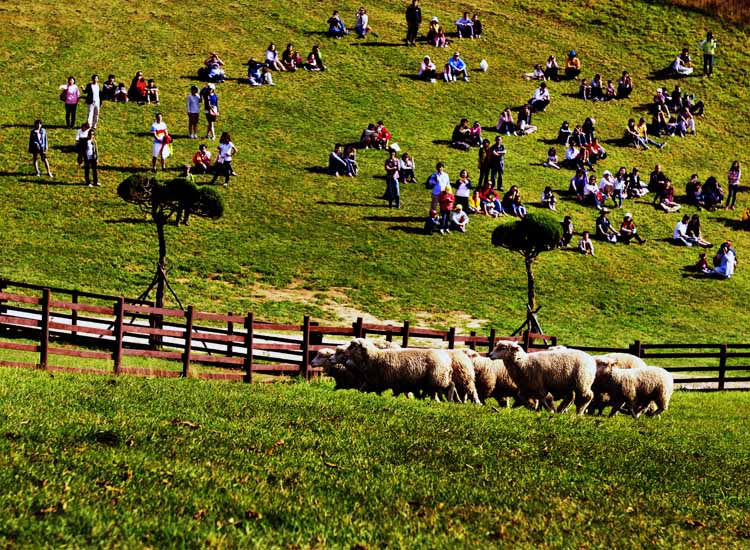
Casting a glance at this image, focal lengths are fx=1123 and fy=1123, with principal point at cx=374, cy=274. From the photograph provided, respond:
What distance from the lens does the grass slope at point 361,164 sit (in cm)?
3978

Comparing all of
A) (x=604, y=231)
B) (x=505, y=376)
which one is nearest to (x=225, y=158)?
(x=604, y=231)

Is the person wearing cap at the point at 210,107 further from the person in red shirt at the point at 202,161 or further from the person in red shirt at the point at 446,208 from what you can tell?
the person in red shirt at the point at 446,208

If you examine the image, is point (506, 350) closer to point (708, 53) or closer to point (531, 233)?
point (531, 233)

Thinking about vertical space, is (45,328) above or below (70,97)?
below

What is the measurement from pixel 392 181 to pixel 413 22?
20.9 m

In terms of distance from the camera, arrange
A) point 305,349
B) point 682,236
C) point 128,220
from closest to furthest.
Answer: point 305,349, point 128,220, point 682,236

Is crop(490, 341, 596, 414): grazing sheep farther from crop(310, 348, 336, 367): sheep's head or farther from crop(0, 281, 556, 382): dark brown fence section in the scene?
crop(0, 281, 556, 382): dark brown fence section

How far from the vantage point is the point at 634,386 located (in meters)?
22.9

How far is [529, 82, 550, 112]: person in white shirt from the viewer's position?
60775mm

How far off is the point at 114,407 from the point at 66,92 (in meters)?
34.0

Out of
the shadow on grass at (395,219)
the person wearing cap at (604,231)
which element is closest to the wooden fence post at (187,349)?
the shadow on grass at (395,219)

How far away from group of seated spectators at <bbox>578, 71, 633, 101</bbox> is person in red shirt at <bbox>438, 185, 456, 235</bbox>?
70.0 feet

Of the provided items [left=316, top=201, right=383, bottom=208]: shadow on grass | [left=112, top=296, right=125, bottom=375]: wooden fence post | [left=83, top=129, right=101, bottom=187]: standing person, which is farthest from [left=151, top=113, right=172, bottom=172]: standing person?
[left=112, top=296, right=125, bottom=375]: wooden fence post

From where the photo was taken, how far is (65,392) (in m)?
17.6
